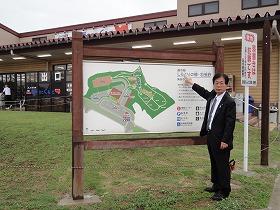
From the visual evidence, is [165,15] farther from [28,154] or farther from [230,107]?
[230,107]

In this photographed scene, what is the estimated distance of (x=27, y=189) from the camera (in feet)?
19.4

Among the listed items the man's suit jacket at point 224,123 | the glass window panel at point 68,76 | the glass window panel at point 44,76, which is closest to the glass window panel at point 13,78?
the glass window panel at point 44,76

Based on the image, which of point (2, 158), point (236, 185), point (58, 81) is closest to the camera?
point (236, 185)

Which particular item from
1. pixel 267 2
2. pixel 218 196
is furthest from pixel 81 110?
pixel 267 2

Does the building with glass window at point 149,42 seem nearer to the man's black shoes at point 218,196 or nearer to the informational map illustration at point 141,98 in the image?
the informational map illustration at point 141,98

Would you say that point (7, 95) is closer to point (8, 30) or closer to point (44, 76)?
point (44, 76)

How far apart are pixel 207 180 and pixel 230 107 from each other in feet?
5.53

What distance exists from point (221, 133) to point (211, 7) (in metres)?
17.3

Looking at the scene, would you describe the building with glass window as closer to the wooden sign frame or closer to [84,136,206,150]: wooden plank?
[84,136,206,150]: wooden plank

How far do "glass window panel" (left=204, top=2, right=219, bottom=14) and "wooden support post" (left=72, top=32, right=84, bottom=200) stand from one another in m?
17.2

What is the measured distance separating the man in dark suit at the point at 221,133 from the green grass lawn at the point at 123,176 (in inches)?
10.1

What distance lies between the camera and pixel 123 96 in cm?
557

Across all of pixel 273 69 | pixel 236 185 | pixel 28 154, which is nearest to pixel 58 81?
pixel 273 69

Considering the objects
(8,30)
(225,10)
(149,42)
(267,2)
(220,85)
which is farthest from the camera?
(8,30)
